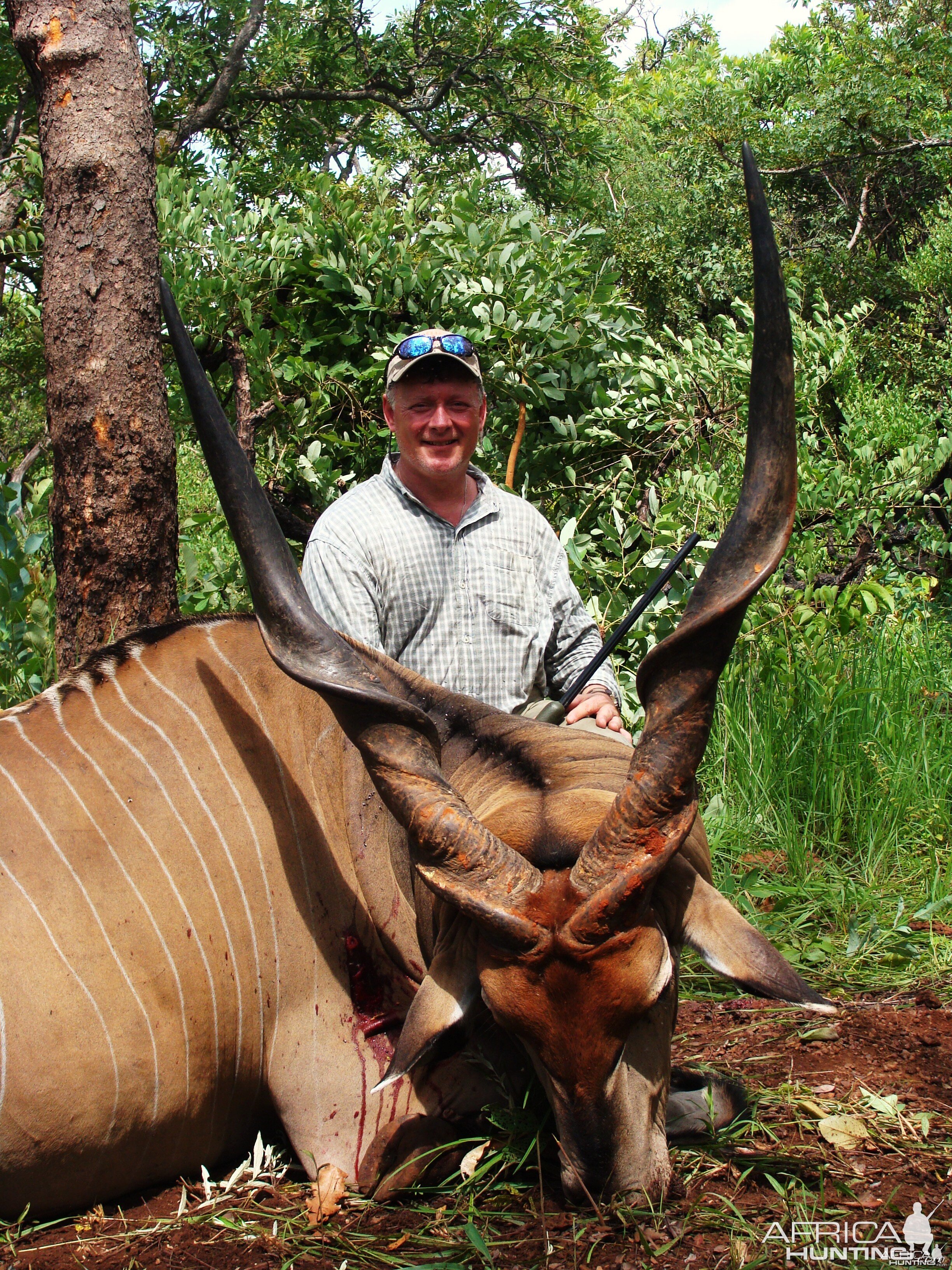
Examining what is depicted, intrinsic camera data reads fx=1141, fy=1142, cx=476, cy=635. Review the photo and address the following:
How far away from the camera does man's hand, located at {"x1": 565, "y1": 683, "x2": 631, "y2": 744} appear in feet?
11.0

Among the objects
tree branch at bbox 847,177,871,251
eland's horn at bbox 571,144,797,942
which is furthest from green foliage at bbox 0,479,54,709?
tree branch at bbox 847,177,871,251

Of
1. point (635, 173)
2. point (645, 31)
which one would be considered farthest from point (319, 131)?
point (645, 31)

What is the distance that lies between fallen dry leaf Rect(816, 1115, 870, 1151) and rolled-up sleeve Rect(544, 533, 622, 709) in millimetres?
1573

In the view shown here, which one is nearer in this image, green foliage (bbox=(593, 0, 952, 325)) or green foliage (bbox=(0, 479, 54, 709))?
green foliage (bbox=(0, 479, 54, 709))

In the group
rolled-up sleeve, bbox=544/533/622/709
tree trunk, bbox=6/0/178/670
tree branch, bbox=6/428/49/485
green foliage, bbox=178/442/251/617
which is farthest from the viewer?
tree branch, bbox=6/428/49/485

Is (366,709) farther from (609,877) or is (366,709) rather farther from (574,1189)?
(574,1189)

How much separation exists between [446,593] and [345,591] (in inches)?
13.2

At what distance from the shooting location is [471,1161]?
2.33m

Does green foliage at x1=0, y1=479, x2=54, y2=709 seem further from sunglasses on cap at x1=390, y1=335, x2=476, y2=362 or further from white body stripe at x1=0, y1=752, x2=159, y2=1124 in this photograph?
white body stripe at x1=0, y1=752, x2=159, y2=1124

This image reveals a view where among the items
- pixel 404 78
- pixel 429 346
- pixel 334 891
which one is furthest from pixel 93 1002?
pixel 404 78

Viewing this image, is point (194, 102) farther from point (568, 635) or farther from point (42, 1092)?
point (42, 1092)

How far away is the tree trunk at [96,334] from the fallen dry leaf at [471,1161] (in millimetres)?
2001

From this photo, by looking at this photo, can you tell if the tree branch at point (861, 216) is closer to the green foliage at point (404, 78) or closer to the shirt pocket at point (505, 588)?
the green foliage at point (404, 78)

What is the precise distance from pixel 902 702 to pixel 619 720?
4.70ft
